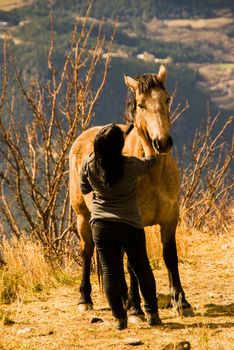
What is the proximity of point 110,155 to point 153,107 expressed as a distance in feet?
1.93

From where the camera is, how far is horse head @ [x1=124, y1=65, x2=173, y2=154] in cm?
499

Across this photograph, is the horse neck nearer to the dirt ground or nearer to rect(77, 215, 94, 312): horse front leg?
rect(77, 215, 94, 312): horse front leg

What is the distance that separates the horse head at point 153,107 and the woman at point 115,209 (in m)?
0.20

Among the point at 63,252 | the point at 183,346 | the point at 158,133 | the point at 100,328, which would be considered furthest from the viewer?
the point at 63,252

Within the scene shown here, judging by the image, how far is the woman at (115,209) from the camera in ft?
16.0

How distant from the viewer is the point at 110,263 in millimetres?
5066

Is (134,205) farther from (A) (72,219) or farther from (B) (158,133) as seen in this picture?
(A) (72,219)

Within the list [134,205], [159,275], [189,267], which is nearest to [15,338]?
[134,205]

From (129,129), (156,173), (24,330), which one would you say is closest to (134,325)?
(24,330)

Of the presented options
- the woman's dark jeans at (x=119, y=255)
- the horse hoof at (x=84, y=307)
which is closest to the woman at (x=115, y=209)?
the woman's dark jeans at (x=119, y=255)

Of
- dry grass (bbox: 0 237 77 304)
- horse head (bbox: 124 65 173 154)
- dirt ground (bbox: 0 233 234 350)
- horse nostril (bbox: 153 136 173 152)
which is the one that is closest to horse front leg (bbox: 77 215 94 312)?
dirt ground (bbox: 0 233 234 350)

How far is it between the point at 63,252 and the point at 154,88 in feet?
15.4

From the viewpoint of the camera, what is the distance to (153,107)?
17.1ft

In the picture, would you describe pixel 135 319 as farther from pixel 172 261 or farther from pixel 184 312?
pixel 172 261
